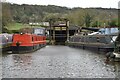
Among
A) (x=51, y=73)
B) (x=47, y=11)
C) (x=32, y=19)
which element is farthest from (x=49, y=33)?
(x=47, y=11)

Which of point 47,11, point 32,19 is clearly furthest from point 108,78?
point 47,11

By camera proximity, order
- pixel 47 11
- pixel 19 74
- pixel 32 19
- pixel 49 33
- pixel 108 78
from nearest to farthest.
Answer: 1. pixel 108 78
2. pixel 19 74
3. pixel 49 33
4. pixel 32 19
5. pixel 47 11

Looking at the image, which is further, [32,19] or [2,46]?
[32,19]

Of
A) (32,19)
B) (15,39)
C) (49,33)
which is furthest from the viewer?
(32,19)

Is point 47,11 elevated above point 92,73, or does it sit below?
above

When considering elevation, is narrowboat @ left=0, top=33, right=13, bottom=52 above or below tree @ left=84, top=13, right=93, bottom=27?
below

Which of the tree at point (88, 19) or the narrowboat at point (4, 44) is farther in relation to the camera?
the tree at point (88, 19)

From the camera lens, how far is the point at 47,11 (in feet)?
530

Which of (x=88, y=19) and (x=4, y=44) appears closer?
(x=4, y=44)

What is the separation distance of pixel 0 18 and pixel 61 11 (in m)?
89.0

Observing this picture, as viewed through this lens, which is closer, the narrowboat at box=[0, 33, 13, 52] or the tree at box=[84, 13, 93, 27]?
the narrowboat at box=[0, 33, 13, 52]

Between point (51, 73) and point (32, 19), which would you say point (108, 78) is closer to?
point (51, 73)

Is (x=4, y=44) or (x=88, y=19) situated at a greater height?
(x=88, y=19)

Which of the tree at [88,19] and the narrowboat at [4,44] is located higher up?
the tree at [88,19]
